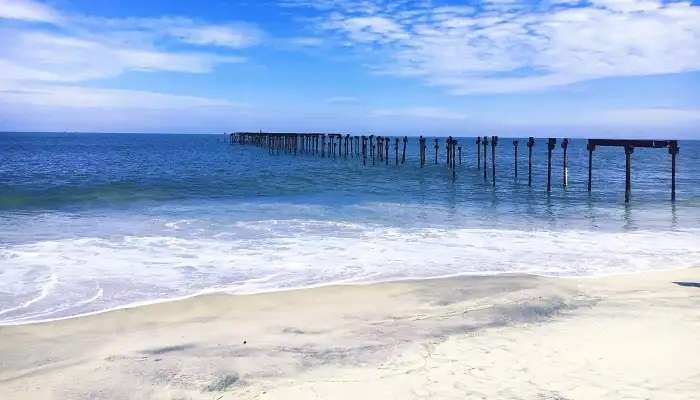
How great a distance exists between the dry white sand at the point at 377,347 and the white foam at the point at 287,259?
3.17 ft

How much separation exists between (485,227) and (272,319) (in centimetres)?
944

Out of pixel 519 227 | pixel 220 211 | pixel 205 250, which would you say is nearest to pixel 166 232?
pixel 205 250

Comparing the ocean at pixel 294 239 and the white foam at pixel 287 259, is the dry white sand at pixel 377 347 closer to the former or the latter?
the white foam at pixel 287 259

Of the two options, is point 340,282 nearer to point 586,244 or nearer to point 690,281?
point 690,281

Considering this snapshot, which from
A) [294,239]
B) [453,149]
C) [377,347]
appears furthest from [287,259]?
[453,149]

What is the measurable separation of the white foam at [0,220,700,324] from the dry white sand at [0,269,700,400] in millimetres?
968

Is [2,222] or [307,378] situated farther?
[2,222]

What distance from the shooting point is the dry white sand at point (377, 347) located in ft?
16.2

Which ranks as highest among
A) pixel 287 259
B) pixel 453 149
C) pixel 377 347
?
pixel 453 149

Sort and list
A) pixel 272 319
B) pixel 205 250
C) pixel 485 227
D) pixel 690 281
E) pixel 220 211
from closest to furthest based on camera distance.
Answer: pixel 272 319 → pixel 690 281 → pixel 205 250 → pixel 485 227 → pixel 220 211

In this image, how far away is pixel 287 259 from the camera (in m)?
10.9

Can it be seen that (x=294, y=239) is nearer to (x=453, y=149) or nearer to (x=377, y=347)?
(x=377, y=347)

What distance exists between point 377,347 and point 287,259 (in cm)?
515

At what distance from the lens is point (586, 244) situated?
499 inches
